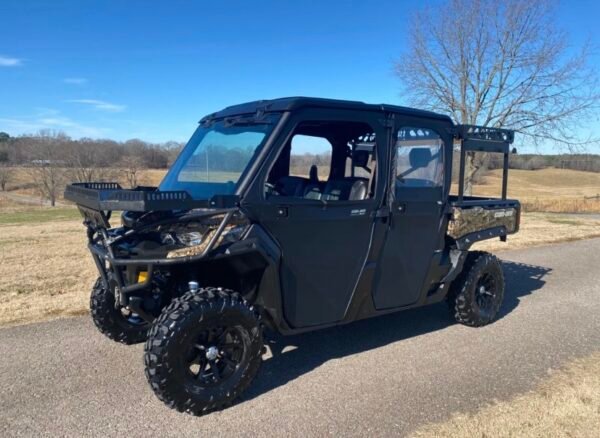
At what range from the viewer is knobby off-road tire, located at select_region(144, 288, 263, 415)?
3.21m

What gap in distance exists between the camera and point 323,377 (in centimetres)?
397

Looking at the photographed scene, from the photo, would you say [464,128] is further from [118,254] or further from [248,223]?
[118,254]

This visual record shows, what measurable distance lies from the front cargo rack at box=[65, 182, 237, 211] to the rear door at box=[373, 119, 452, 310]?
160 cm

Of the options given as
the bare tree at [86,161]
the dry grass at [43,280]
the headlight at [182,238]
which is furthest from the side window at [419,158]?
the bare tree at [86,161]

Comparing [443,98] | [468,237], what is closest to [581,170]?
[443,98]

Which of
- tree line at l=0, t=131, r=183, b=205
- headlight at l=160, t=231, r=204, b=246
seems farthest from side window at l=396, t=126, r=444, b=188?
tree line at l=0, t=131, r=183, b=205

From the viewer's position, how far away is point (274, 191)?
→ 3.94 m

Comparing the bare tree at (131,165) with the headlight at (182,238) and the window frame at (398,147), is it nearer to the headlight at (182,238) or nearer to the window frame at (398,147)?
the window frame at (398,147)

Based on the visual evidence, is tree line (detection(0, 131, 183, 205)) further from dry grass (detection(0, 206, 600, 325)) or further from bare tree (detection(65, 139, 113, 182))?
dry grass (detection(0, 206, 600, 325))

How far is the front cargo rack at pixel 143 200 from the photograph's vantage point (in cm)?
306

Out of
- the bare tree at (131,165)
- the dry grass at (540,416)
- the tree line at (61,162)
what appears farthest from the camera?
the tree line at (61,162)

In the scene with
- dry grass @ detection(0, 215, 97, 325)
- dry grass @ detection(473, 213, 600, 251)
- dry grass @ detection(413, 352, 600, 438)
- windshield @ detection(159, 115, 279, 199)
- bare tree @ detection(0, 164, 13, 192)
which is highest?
windshield @ detection(159, 115, 279, 199)

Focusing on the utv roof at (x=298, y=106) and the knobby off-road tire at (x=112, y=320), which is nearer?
the utv roof at (x=298, y=106)

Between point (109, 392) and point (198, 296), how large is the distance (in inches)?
40.8
